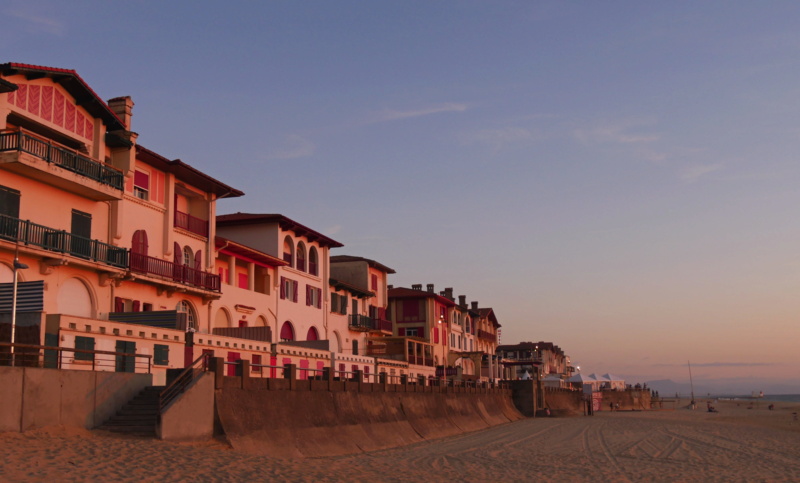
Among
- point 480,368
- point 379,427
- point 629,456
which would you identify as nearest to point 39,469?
point 379,427

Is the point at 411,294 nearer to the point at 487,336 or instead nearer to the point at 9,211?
the point at 487,336

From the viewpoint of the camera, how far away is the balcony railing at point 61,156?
77.1ft

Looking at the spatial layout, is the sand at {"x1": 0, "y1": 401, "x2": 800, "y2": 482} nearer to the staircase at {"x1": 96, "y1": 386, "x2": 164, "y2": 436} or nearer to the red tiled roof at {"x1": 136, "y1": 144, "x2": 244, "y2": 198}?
the staircase at {"x1": 96, "y1": 386, "x2": 164, "y2": 436}

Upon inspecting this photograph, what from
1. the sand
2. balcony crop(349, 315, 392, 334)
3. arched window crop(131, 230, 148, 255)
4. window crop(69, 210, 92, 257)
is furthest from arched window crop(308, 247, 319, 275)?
window crop(69, 210, 92, 257)

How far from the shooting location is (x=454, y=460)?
23625 millimetres

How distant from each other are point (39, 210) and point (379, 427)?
13.8 meters

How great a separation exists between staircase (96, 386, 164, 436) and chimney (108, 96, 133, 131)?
13276mm

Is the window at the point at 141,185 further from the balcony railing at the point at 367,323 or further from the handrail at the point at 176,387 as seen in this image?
the balcony railing at the point at 367,323

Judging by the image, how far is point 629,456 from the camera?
26.7 m

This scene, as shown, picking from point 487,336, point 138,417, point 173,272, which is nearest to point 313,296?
point 173,272

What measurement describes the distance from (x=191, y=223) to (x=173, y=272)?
3317mm

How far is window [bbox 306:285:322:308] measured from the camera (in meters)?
44.3

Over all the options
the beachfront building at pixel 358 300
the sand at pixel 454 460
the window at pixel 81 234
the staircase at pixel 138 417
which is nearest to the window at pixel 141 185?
the window at pixel 81 234

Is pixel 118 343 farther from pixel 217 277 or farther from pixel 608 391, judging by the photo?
pixel 608 391
